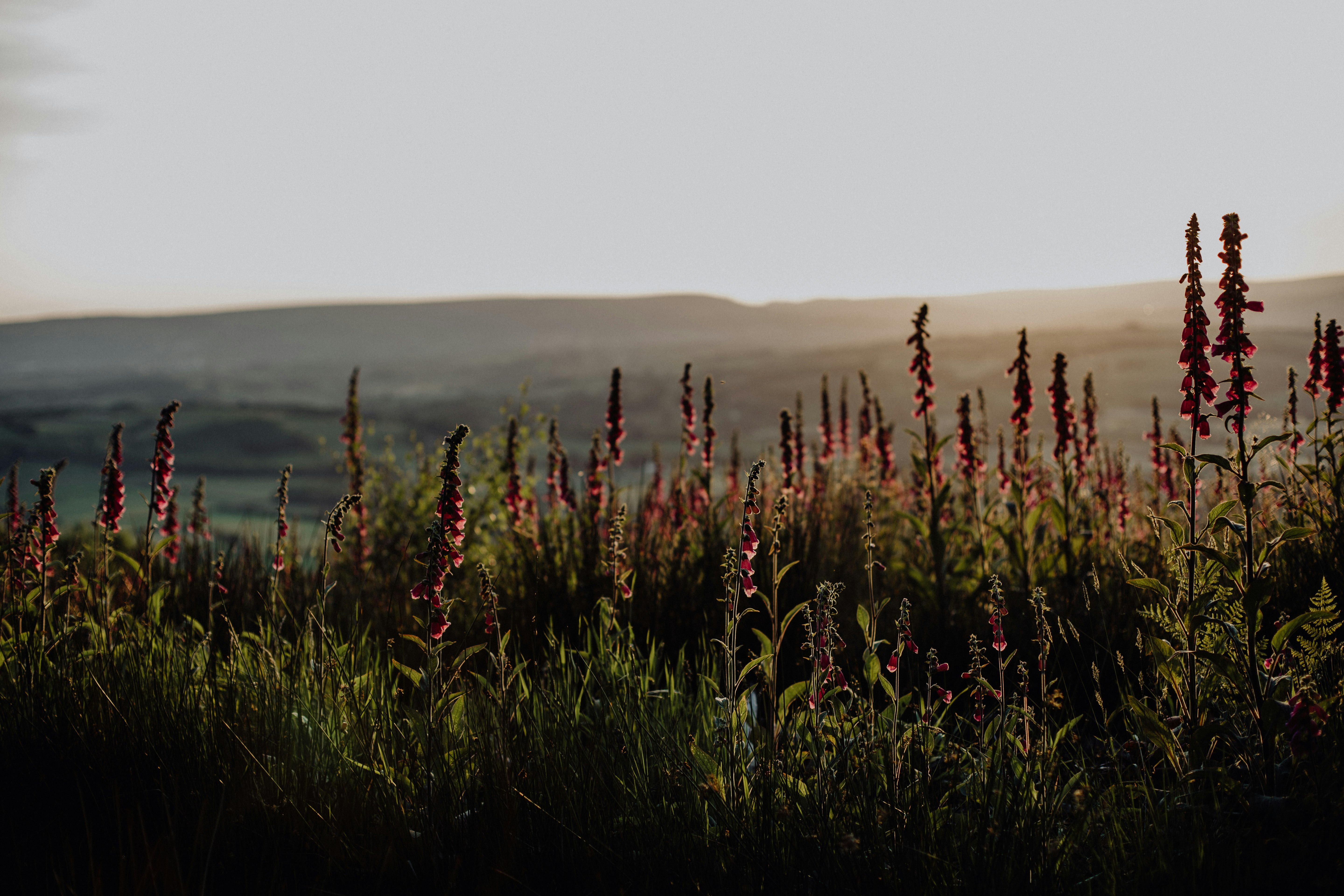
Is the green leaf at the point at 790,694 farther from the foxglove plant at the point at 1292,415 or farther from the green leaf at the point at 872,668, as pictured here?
the foxglove plant at the point at 1292,415

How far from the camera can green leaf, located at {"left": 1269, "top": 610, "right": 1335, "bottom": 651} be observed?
8.96ft

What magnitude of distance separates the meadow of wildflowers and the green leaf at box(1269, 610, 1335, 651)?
0.01 meters

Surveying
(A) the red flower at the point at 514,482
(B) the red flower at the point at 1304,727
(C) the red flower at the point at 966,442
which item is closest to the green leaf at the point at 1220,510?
(B) the red flower at the point at 1304,727

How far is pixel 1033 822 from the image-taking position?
8.14ft

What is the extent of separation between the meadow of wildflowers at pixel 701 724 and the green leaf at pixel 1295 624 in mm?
11

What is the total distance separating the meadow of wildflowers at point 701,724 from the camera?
2564 millimetres

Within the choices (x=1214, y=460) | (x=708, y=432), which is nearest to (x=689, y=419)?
(x=708, y=432)

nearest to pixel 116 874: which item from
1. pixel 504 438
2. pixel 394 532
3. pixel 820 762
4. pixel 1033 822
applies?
pixel 820 762

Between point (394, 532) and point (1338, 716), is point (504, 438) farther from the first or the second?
point (1338, 716)

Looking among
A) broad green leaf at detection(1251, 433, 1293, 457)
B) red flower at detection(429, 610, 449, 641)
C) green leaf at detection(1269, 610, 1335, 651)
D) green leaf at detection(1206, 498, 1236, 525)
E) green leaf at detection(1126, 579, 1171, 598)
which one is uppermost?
broad green leaf at detection(1251, 433, 1293, 457)

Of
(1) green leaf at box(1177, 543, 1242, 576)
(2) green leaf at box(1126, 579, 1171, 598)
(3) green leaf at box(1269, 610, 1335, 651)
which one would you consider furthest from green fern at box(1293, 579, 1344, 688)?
(2) green leaf at box(1126, 579, 1171, 598)

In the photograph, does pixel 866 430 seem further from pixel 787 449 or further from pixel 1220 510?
pixel 1220 510

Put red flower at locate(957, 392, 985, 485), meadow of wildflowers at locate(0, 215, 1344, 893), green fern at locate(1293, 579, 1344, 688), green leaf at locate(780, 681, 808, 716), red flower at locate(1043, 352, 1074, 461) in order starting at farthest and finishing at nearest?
red flower at locate(957, 392, 985, 485) < red flower at locate(1043, 352, 1074, 461) < green leaf at locate(780, 681, 808, 716) < green fern at locate(1293, 579, 1344, 688) < meadow of wildflowers at locate(0, 215, 1344, 893)

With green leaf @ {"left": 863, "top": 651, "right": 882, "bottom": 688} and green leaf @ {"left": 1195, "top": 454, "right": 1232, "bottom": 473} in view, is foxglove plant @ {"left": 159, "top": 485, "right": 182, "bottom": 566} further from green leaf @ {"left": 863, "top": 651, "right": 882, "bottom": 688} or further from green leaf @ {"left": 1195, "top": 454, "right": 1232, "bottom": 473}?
green leaf @ {"left": 1195, "top": 454, "right": 1232, "bottom": 473}
